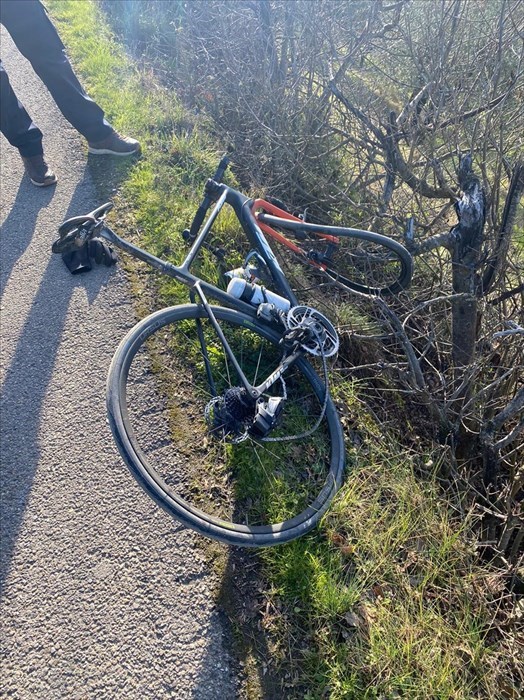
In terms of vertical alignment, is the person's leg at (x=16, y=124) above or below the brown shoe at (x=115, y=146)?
below

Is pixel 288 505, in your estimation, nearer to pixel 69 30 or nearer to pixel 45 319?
pixel 45 319

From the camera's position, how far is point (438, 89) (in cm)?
351

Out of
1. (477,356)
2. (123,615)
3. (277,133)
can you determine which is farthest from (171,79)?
(123,615)

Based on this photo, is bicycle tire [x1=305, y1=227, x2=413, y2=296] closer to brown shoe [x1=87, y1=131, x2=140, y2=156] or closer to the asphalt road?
the asphalt road

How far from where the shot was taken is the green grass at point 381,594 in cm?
192

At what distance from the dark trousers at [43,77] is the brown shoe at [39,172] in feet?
0.22

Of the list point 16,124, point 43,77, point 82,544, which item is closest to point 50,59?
point 43,77

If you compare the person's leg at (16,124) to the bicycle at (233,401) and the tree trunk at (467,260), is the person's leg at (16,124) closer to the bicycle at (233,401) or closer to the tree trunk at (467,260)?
the bicycle at (233,401)

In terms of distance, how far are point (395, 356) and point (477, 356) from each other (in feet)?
2.02

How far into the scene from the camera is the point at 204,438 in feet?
8.61

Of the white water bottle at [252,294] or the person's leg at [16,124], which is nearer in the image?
the white water bottle at [252,294]

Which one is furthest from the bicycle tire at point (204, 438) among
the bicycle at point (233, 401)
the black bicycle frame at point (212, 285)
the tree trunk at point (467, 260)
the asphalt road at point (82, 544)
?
the tree trunk at point (467, 260)

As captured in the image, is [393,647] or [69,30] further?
[69,30]

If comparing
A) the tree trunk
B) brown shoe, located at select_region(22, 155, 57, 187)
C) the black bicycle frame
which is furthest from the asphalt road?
the tree trunk
